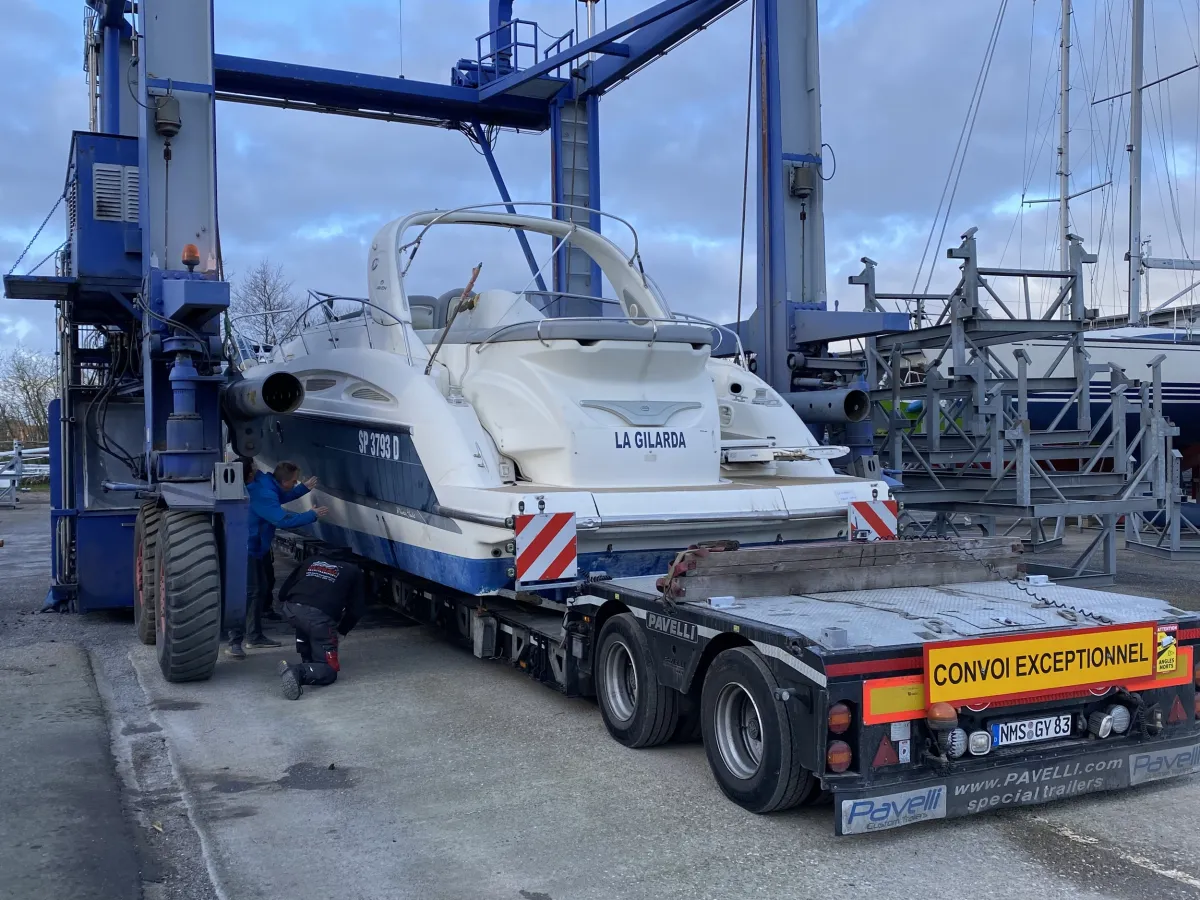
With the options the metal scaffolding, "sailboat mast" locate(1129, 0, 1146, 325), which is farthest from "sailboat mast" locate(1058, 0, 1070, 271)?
the metal scaffolding

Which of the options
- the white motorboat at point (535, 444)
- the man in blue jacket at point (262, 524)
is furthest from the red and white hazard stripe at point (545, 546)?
the man in blue jacket at point (262, 524)

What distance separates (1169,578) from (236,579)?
9608mm

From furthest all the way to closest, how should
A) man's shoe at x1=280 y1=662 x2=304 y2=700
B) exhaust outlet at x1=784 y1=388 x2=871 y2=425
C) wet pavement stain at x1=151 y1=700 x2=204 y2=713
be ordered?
1. exhaust outlet at x1=784 y1=388 x2=871 y2=425
2. man's shoe at x1=280 y1=662 x2=304 y2=700
3. wet pavement stain at x1=151 y1=700 x2=204 y2=713

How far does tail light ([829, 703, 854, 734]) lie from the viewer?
4.20 m

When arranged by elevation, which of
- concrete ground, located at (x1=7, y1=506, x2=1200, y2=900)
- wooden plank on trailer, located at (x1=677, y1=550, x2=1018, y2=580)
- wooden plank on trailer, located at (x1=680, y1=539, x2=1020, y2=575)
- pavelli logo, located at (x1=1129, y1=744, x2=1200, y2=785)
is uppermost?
wooden plank on trailer, located at (x1=680, y1=539, x2=1020, y2=575)

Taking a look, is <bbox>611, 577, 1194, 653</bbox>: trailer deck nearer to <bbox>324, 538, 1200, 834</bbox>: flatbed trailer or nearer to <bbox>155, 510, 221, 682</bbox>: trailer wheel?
<bbox>324, 538, 1200, 834</bbox>: flatbed trailer

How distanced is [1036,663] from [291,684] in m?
4.39

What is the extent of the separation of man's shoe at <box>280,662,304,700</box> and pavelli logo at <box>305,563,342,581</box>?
1.99 ft

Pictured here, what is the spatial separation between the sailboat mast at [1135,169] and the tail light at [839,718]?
21581mm

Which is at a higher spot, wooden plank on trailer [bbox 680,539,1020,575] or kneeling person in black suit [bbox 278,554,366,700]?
wooden plank on trailer [bbox 680,539,1020,575]

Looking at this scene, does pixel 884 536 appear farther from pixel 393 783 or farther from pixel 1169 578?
pixel 1169 578

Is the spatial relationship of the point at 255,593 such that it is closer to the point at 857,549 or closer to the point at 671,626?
the point at 671,626

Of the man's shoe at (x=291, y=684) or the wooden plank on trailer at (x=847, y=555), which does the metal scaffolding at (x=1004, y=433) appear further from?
the man's shoe at (x=291, y=684)

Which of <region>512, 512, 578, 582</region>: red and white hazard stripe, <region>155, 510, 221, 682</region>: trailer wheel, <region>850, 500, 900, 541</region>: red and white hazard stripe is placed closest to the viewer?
<region>512, 512, 578, 582</region>: red and white hazard stripe
